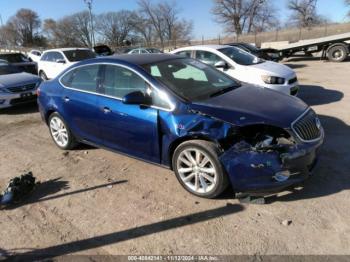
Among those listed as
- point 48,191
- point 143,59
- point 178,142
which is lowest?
point 48,191

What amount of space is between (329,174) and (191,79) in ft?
7.38

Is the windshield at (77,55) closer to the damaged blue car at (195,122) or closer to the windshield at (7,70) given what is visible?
the windshield at (7,70)

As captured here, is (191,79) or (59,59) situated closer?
(191,79)

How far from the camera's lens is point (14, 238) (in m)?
3.55

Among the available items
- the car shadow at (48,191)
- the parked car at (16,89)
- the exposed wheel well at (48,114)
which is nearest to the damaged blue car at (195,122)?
the exposed wheel well at (48,114)

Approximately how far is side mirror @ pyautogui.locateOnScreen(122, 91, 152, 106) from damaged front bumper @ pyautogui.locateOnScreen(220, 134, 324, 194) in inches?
48.0

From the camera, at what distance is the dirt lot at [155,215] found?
10.7ft

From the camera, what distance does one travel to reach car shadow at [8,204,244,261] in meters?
3.29

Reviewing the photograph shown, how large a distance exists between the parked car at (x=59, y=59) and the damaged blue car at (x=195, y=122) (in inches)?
332

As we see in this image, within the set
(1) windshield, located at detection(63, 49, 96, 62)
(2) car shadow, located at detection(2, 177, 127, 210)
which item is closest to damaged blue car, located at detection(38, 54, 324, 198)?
(2) car shadow, located at detection(2, 177, 127, 210)

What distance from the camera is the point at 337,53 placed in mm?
17688

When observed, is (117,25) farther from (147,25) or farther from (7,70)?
(7,70)

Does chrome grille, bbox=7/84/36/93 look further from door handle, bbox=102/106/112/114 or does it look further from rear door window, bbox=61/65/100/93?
door handle, bbox=102/106/112/114

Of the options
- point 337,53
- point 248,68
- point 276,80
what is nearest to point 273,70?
point 276,80
